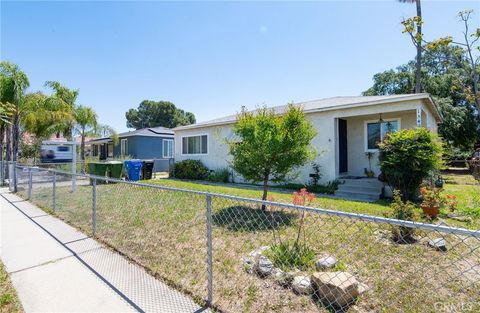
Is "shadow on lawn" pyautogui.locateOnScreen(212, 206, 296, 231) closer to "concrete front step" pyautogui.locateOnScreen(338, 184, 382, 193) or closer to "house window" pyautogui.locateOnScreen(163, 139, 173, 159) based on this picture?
"concrete front step" pyautogui.locateOnScreen(338, 184, 382, 193)

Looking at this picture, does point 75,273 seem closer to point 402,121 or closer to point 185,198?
point 185,198

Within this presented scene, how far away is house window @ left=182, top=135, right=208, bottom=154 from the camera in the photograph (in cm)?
1523

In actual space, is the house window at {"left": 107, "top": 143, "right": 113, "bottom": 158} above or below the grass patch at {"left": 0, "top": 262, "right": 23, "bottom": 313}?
→ above

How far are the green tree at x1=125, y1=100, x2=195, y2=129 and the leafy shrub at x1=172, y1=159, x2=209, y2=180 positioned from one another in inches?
1323

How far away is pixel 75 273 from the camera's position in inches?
136

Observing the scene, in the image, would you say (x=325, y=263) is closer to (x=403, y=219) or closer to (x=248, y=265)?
(x=248, y=265)

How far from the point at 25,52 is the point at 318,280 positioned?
15.6 meters

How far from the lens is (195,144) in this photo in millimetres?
15828

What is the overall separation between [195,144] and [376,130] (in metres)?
9.73

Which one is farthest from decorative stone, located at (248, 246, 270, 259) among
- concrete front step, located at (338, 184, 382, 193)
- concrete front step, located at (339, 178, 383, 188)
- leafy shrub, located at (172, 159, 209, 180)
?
leafy shrub, located at (172, 159, 209, 180)

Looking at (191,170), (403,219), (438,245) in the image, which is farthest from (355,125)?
(191,170)

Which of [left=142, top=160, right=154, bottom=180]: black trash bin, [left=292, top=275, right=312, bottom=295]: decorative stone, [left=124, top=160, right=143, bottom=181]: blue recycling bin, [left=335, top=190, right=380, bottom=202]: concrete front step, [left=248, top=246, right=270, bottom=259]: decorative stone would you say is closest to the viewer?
[left=292, top=275, right=312, bottom=295]: decorative stone

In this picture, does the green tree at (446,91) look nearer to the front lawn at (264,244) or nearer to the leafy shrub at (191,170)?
the leafy shrub at (191,170)

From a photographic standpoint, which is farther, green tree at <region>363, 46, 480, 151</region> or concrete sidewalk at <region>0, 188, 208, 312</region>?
green tree at <region>363, 46, 480, 151</region>
